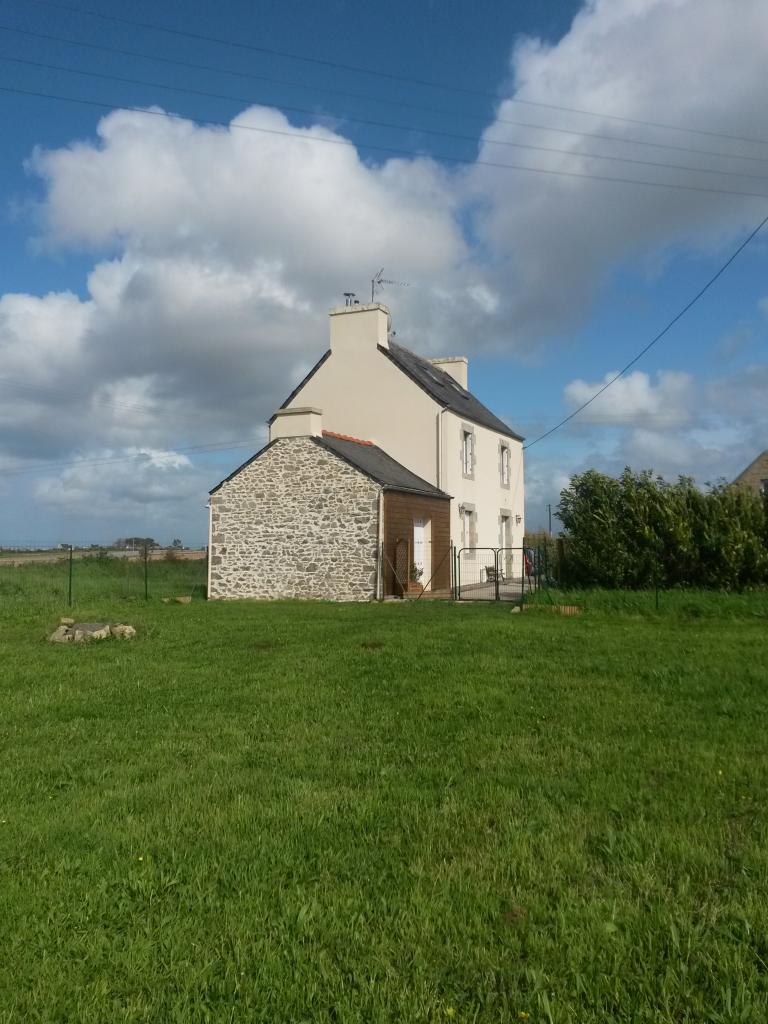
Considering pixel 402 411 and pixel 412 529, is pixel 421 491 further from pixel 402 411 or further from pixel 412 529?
pixel 402 411

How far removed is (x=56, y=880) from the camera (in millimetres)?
4254

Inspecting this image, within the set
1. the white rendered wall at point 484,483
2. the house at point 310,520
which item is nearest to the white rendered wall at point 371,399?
the white rendered wall at point 484,483

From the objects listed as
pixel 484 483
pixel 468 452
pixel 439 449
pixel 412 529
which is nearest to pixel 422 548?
pixel 412 529

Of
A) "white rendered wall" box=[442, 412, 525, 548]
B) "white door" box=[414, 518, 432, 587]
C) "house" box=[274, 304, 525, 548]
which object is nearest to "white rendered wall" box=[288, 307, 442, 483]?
"house" box=[274, 304, 525, 548]

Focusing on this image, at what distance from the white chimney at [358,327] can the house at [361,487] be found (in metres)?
0.04

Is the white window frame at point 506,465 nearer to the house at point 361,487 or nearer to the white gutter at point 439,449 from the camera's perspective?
the house at point 361,487

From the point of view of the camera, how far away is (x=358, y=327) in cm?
2802

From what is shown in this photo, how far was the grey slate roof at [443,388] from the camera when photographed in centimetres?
2722

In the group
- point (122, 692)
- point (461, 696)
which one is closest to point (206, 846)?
point (461, 696)

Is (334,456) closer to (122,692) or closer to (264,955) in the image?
(122,692)

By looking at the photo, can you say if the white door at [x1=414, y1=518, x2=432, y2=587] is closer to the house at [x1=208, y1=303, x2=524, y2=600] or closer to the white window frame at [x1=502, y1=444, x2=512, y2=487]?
the house at [x1=208, y1=303, x2=524, y2=600]

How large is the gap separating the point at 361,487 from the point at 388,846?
18259 millimetres

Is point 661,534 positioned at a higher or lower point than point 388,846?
higher

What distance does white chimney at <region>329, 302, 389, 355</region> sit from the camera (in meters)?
27.9
